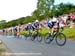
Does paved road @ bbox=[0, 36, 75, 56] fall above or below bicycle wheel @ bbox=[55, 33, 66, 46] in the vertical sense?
below

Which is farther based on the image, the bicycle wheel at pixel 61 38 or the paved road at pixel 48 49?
the bicycle wheel at pixel 61 38

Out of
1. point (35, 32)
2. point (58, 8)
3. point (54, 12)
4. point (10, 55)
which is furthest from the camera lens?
point (58, 8)

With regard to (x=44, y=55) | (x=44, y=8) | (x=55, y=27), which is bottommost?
(x=44, y=55)

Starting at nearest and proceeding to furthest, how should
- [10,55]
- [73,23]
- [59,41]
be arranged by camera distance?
[10,55]
[59,41]
[73,23]

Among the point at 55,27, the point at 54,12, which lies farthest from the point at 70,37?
the point at 54,12

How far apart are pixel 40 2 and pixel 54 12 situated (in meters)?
7.81

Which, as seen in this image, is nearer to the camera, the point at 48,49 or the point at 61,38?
the point at 48,49

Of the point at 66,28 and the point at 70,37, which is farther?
the point at 66,28

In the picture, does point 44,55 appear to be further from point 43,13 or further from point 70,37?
point 43,13

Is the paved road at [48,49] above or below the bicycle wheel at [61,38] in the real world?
below

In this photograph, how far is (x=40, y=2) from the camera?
83.1 m

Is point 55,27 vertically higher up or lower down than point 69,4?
lower down

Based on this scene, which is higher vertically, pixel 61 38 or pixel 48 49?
pixel 61 38

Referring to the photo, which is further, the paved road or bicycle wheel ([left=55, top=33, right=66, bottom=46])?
bicycle wheel ([left=55, top=33, right=66, bottom=46])
